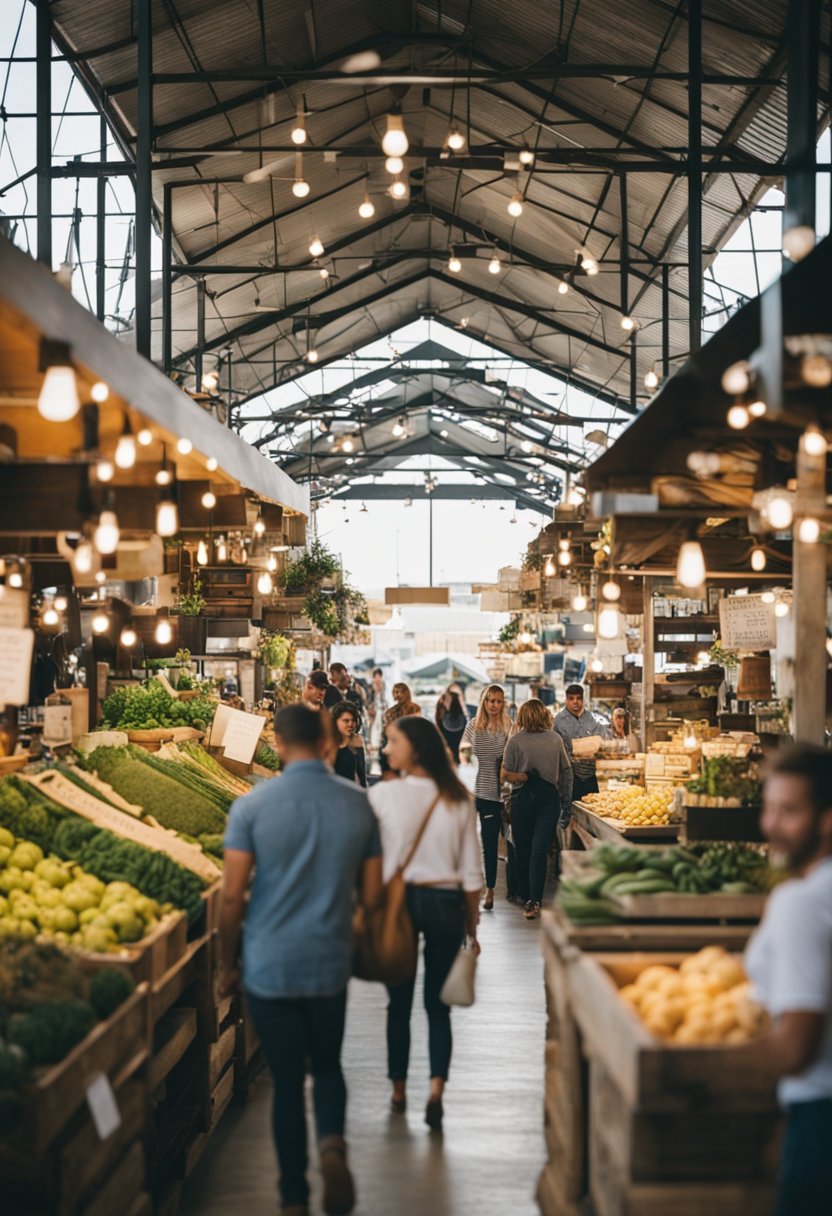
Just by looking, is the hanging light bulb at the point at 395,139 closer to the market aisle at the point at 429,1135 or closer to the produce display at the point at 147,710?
the produce display at the point at 147,710

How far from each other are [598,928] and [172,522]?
246 cm

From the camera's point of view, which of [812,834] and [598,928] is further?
[598,928]

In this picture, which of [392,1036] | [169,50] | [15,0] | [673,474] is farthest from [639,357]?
[392,1036]

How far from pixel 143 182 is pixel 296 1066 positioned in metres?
5.84

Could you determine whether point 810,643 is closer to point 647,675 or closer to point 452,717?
point 647,675

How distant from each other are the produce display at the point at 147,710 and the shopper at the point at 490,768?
6.94 ft

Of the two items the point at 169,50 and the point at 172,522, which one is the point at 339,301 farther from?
the point at 172,522

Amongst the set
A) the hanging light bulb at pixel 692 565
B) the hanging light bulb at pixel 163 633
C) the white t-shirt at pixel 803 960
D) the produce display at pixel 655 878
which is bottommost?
the produce display at pixel 655 878

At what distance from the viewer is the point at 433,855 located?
14.8 feet

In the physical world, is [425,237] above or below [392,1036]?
above

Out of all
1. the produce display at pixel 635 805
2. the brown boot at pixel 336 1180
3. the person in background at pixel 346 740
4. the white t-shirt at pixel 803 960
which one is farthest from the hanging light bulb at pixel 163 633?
the white t-shirt at pixel 803 960

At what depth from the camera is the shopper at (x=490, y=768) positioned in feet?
29.2

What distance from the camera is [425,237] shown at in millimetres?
17219

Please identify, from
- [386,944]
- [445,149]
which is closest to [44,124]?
[445,149]
